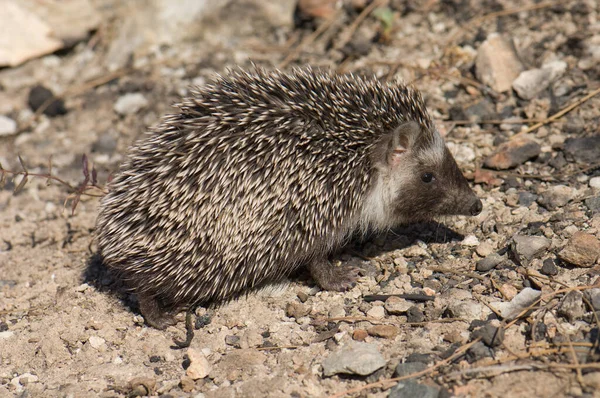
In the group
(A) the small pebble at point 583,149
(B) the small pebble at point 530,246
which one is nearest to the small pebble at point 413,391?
(B) the small pebble at point 530,246

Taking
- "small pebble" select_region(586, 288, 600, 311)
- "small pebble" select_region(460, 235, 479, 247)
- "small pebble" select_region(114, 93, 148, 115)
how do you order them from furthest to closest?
"small pebble" select_region(114, 93, 148, 115)
"small pebble" select_region(460, 235, 479, 247)
"small pebble" select_region(586, 288, 600, 311)

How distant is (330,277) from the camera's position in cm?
656

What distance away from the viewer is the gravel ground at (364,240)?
5477 mm

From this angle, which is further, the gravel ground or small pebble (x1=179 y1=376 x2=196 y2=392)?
small pebble (x1=179 y1=376 x2=196 y2=392)

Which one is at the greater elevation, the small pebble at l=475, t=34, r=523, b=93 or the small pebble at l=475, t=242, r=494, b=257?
the small pebble at l=475, t=34, r=523, b=93

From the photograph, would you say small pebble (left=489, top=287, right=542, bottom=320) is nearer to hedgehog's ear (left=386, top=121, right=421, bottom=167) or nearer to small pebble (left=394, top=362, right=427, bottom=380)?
small pebble (left=394, top=362, right=427, bottom=380)

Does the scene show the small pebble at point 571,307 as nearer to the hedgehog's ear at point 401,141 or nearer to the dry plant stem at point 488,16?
the hedgehog's ear at point 401,141

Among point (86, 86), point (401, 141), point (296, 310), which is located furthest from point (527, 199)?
point (86, 86)

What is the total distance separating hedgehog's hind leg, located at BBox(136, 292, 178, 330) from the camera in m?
6.40

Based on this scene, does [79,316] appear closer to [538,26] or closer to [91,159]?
[91,159]

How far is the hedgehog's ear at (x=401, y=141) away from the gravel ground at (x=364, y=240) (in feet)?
3.16

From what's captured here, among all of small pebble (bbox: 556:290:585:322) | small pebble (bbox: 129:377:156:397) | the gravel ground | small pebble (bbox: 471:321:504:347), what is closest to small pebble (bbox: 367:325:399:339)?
the gravel ground

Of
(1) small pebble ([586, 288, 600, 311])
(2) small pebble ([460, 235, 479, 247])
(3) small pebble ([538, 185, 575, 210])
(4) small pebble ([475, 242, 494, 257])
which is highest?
(3) small pebble ([538, 185, 575, 210])

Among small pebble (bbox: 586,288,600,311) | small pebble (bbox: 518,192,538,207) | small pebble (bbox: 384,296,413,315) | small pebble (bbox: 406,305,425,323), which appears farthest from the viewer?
small pebble (bbox: 518,192,538,207)
